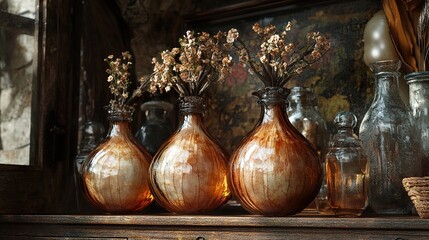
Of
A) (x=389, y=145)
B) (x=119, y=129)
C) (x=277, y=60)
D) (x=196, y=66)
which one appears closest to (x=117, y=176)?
(x=119, y=129)

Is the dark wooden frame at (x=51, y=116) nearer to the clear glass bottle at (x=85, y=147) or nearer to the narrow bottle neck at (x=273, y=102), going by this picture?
the clear glass bottle at (x=85, y=147)

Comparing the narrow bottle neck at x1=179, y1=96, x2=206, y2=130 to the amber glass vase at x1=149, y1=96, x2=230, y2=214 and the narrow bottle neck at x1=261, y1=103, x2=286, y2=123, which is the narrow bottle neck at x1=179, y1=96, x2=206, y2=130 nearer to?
the amber glass vase at x1=149, y1=96, x2=230, y2=214

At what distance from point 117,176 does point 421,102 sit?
0.62 meters

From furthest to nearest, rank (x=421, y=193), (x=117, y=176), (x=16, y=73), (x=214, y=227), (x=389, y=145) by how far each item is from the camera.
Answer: (x=16, y=73), (x=117, y=176), (x=389, y=145), (x=214, y=227), (x=421, y=193)

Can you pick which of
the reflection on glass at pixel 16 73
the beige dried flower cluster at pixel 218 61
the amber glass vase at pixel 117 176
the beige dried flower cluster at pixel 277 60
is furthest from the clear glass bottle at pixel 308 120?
the reflection on glass at pixel 16 73

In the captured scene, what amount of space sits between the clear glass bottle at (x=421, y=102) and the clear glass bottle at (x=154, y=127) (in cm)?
62

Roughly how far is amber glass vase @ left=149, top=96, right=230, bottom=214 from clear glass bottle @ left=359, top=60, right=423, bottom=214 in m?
0.28

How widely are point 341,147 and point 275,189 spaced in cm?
15

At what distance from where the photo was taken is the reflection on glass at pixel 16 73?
1.57 meters

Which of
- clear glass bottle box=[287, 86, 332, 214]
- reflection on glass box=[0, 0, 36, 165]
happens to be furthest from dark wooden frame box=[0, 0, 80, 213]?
clear glass bottle box=[287, 86, 332, 214]

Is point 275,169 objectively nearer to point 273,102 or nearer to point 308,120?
point 273,102

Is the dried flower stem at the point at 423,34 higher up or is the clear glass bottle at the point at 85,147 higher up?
the dried flower stem at the point at 423,34

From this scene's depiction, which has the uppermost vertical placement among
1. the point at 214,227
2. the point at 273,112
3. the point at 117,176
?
the point at 273,112

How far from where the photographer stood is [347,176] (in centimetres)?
118
